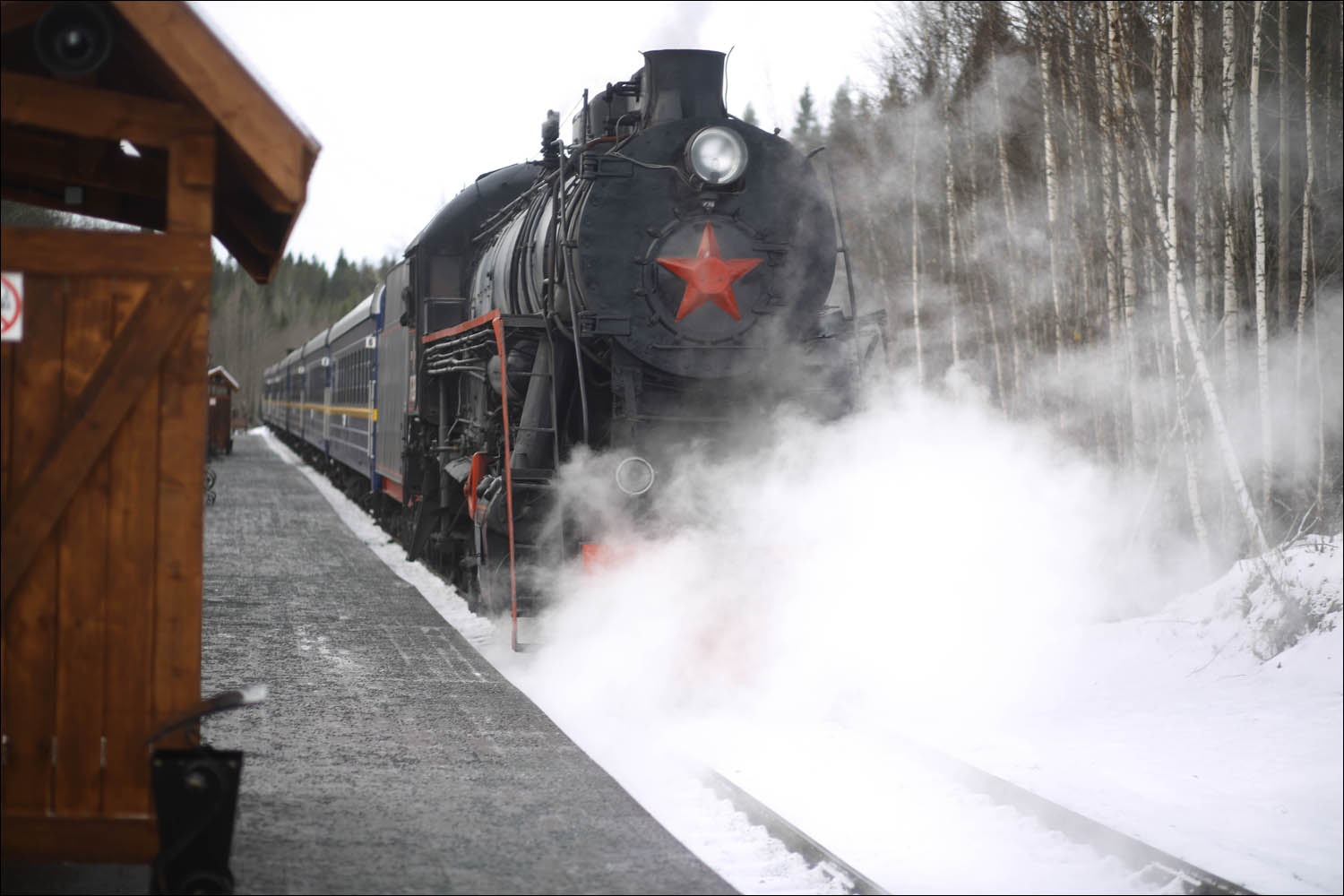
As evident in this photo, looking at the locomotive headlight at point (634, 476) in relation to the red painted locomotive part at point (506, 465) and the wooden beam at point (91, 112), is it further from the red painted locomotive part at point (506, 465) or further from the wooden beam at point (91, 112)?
the wooden beam at point (91, 112)

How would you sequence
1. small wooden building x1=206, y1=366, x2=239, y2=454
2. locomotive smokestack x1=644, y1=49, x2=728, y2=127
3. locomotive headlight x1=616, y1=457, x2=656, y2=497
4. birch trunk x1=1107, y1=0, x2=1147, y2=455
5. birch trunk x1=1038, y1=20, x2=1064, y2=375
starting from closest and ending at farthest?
locomotive headlight x1=616, y1=457, x2=656, y2=497
locomotive smokestack x1=644, y1=49, x2=728, y2=127
birch trunk x1=1107, y1=0, x2=1147, y2=455
birch trunk x1=1038, y1=20, x2=1064, y2=375
small wooden building x1=206, y1=366, x2=239, y2=454

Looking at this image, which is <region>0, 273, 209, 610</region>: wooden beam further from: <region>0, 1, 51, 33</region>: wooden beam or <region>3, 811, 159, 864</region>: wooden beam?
<region>0, 1, 51, 33</region>: wooden beam

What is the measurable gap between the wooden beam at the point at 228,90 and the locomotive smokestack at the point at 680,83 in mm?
4096

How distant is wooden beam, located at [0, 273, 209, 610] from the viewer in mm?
3713

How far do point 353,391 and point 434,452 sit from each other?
745 centimetres

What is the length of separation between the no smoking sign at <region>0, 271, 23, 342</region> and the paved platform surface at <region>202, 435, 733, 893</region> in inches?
74.1

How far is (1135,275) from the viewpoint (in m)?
13.0

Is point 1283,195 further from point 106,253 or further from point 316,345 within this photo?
point 316,345

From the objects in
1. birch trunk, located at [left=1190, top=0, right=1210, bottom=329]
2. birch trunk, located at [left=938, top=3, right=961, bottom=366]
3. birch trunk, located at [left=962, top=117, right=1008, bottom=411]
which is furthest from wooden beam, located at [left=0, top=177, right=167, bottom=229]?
birch trunk, located at [left=938, top=3, right=961, bottom=366]

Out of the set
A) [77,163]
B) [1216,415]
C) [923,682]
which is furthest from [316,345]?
[77,163]

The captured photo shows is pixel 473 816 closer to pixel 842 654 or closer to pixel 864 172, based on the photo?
pixel 842 654

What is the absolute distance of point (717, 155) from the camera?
24.5 ft

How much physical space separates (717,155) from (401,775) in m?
3.90

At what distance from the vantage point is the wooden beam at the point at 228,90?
12.0ft
